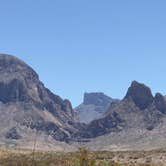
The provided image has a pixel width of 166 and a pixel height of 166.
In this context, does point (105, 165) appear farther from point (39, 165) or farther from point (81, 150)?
point (39, 165)

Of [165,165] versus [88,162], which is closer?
[88,162]

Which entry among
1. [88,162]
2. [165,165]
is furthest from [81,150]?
[165,165]

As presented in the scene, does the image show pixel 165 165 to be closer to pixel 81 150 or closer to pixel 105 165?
pixel 105 165

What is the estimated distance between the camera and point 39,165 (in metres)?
171

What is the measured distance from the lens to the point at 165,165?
606 ft

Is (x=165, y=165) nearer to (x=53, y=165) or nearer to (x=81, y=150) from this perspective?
(x=53, y=165)

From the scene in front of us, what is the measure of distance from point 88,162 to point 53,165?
113627mm

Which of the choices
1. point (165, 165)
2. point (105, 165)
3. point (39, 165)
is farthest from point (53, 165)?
point (105, 165)

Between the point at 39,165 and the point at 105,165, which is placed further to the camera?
the point at 39,165

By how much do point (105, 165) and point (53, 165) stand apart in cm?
10181

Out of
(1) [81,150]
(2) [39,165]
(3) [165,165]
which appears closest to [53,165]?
(2) [39,165]

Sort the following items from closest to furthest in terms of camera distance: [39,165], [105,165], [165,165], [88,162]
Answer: [88,162] < [105,165] < [39,165] < [165,165]

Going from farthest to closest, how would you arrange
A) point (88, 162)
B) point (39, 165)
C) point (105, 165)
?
point (39, 165) < point (105, 165) < point (88, 162)

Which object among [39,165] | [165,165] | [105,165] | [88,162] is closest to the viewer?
[88,162]
